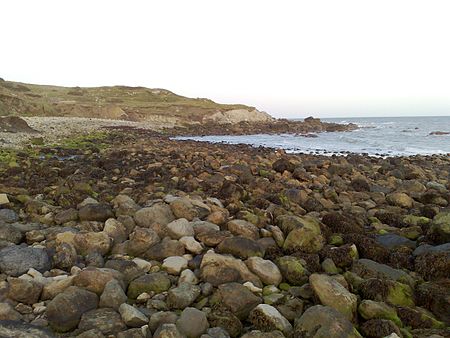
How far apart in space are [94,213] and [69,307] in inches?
151

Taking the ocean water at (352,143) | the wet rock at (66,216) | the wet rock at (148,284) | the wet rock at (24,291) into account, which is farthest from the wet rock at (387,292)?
the ocean water at (352,143)

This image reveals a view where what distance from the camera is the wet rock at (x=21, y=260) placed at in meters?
5.97

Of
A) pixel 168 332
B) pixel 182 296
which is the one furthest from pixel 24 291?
pixel 168 332

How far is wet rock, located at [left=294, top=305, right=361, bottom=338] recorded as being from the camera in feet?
14.5

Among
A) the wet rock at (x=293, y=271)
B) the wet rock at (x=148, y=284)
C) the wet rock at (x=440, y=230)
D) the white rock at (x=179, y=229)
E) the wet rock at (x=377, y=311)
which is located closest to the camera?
the wet rock at (x=377, y=311)

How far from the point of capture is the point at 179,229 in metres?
7.52

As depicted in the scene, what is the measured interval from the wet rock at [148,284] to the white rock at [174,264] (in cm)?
38

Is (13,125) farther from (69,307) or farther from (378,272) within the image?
(378,272)

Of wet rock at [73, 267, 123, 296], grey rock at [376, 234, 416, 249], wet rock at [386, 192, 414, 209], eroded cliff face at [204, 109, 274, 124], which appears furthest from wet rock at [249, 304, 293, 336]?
eroded cliff face at [204, 109, 274, 124]

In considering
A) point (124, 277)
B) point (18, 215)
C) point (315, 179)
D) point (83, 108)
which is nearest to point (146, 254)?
point (124, 277)

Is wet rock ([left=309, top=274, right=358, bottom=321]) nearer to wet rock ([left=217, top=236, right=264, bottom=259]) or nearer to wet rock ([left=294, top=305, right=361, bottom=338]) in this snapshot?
wet rock ([left=294, top=305, right=361, bottom=338])

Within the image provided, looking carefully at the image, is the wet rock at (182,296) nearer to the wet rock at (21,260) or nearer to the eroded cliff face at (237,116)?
the wet rock at (21,260)

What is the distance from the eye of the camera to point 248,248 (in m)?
6.89

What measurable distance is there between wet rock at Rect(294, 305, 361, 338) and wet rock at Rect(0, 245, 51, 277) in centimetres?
425
